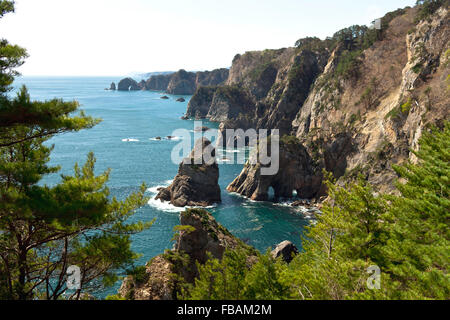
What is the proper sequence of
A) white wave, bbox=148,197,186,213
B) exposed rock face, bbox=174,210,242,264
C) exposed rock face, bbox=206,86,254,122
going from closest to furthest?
exposed rock face, bbox=174,210,242,264 < white wave, bbox=148,197,186,213 < exposed rock face, bbox=206,86,254,122

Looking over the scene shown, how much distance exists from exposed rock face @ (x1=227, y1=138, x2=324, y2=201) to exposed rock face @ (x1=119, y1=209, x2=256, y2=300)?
38.5 metres

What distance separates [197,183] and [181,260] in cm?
4181

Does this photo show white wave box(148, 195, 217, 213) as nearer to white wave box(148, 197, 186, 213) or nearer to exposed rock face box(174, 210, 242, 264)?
white wave box(148, 197, 186, 213)

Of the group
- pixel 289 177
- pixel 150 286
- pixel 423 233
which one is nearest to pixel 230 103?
pixel 289 177

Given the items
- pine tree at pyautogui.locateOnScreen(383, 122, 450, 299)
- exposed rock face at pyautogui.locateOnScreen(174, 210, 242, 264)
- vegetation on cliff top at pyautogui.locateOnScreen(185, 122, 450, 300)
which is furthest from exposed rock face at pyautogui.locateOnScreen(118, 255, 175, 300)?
pine tree at pyautogui.locateOnScreen(383, 122, 450, 299)

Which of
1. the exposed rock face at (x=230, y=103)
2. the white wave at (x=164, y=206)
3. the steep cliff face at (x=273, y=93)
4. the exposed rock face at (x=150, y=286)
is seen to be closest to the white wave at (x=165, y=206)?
the white wave at (x=164, y=206)

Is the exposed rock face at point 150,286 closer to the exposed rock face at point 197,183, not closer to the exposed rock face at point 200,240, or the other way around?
the exposed rock face at point 200,240

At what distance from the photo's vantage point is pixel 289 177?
231ft

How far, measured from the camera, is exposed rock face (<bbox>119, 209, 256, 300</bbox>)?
20.4 metres

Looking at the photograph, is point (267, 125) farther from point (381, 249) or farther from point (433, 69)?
point (381, 249)

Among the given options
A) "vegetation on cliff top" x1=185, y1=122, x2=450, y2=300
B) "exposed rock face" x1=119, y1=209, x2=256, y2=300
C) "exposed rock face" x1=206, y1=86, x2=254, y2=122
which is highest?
"exposed rock face" x1=206, y1=86, x2=254, y2=122

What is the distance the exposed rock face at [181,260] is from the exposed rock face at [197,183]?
35.0m

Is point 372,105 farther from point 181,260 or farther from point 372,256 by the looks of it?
point 372,256

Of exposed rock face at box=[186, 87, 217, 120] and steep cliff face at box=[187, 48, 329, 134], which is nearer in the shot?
steep cliff face at box=[187, 48, 329, 134]
